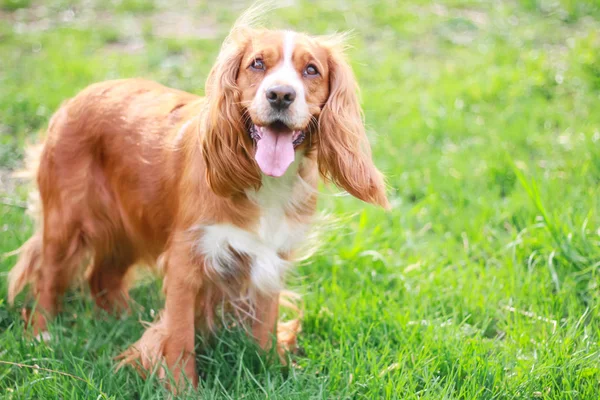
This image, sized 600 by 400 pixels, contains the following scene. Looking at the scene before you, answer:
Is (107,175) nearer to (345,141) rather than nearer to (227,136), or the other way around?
(227,136)

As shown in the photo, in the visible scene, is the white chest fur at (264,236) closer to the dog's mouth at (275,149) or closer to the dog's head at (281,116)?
the dog's head at (281,116)

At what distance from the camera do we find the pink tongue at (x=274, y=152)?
2.48m

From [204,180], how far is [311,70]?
0.60 meters

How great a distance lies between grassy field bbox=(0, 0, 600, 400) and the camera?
282 centimetres

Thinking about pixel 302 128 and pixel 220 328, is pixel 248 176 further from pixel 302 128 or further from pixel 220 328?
pixel 220 328

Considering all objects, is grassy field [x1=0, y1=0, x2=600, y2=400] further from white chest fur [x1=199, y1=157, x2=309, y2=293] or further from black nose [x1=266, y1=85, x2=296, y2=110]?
black nose [x1=266, y1=85, x2=296, y2=110]

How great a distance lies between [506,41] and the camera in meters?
6.40

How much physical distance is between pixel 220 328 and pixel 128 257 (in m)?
0.65

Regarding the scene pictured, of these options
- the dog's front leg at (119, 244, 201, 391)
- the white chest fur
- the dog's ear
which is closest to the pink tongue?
the dog's ear

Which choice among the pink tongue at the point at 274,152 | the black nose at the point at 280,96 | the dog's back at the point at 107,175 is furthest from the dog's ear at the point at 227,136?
the dog's back at the point at 107,175

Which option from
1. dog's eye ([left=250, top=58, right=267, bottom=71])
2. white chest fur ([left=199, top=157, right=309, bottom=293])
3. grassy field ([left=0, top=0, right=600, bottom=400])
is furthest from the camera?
grassy field ([left=0, top=0, right=600, bottom=400])

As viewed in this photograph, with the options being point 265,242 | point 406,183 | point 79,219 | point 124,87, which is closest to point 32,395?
point 79,219

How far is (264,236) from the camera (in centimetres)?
277

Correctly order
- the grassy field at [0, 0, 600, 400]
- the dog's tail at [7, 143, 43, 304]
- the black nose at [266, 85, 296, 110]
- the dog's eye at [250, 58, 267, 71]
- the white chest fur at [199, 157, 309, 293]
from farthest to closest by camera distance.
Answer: the dog's tail at [7, 143, 43, 304], the grassy field at [0, 0, 600, 400], the white chest fur at [199, 157, 309, 293], the dog's eye at [250, 58, 267, 71], the black nose at [266, 85, 296, 110]
